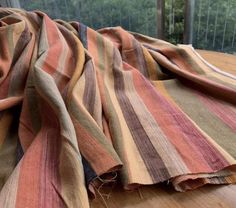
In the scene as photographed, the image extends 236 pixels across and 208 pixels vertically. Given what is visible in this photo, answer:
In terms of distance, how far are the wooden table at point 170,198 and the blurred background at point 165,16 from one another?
1.11 m

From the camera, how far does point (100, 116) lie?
1.69 feet

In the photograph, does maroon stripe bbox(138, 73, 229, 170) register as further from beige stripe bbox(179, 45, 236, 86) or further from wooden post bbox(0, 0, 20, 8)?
wooden post bbox(0, 0, 20, 8)

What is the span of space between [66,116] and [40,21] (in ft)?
1.61

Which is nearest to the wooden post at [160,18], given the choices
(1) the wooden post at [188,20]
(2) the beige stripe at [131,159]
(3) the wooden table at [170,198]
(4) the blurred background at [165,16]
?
(4) the blurred background at [165,16]

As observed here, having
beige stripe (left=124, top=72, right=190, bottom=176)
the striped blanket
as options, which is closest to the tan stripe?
the striped blanket

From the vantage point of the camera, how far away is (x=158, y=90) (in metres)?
0.69

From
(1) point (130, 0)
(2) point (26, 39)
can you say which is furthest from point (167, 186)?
(1) point (130, 0)

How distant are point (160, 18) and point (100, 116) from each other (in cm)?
115

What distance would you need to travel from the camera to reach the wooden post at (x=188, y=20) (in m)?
1.38

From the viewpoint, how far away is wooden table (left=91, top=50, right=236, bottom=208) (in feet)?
1.30

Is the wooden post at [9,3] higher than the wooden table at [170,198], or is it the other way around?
the wooden post at [9,3]

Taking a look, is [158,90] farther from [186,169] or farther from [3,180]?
[3,180]

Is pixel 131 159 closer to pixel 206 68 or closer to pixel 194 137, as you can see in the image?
pixel 194 137

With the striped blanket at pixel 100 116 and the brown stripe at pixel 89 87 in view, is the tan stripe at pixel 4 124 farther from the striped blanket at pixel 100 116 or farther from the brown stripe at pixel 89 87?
the brown stripe at pixel 89 87
